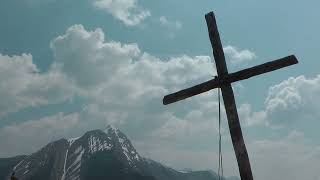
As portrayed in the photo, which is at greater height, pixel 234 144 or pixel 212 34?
pixel 212 34

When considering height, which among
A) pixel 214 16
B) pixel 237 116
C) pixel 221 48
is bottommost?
pixel 237 116

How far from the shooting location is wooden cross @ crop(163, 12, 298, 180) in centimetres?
1052

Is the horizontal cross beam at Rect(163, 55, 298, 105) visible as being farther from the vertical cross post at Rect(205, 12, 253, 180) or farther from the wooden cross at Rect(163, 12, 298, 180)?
the vertical cross post at Rect(205, 12, 253, 180)

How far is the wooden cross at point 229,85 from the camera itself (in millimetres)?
10516

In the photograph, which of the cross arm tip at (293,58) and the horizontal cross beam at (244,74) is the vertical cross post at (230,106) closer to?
the horizontal cross beam at (244,74)

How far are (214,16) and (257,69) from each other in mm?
1684

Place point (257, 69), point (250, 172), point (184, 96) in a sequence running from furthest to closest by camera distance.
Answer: point (184, 96) < point (257, 69) < point (250, 172)

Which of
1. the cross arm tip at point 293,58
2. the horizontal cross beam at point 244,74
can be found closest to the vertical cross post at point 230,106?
the horizontal cross beam at point 244,74

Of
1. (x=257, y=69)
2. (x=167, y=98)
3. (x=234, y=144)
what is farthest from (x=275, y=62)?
(x=167, y=98)

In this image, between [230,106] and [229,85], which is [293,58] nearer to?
[229,85]

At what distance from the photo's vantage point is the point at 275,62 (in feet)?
36.2

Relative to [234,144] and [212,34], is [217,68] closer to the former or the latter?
[212,34]

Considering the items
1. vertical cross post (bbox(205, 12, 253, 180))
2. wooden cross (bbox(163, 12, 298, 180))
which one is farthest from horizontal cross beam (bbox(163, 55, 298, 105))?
vertical cross post (bbox(205, 12, 253, 180))

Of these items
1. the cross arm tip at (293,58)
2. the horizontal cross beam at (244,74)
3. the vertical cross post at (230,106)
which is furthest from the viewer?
the horizontal cross beam at (244,74)
